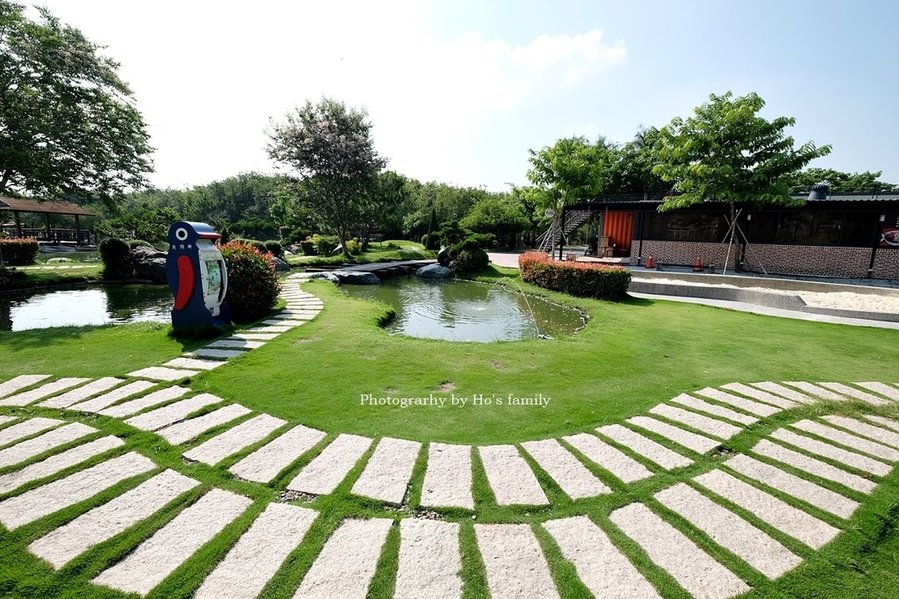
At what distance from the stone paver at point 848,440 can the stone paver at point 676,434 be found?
912 millimetres

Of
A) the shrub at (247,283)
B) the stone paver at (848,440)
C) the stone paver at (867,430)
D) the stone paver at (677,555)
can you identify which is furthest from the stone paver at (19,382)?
the stone paver at (867,430)

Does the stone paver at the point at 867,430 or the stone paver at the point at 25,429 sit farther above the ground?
the stone paver at the point at 25,429

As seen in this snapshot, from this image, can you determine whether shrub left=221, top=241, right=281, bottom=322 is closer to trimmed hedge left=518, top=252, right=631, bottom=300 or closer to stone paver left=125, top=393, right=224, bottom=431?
stone paver left=125, top=393, right=224, bottom=431

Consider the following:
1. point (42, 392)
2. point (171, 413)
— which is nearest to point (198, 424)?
point (171, 413)

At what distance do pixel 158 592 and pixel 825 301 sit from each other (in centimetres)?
1322

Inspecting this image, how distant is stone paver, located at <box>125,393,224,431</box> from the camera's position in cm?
317

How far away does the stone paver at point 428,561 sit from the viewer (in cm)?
175

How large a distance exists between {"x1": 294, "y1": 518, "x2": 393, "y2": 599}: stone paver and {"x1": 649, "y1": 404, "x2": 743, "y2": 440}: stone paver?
8.61 ft

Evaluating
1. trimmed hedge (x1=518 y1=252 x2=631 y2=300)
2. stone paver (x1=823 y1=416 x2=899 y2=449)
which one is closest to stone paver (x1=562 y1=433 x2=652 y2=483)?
stone paver (x1=823 y1=416 x2=899 y2=449)

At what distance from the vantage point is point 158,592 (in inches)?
66.9

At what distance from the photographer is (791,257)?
47.9ft

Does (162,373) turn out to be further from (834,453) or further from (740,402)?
(834,453)

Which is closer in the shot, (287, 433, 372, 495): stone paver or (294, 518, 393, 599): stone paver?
(294, 518, 393, 599): stone paver

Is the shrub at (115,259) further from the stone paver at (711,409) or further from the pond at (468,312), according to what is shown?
the stone paver at (711,409)
